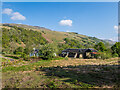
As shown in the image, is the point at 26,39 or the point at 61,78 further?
the point at 26,39

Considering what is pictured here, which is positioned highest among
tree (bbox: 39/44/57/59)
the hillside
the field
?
the hillside

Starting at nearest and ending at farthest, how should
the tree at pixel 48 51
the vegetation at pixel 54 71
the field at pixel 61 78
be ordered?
the field at pixel 61 78
the vegetation at pixel 54 71
the tree at pixel 48 51

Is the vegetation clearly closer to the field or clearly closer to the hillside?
the field

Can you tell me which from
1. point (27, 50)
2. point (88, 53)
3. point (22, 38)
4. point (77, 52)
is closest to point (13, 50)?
point (27, 50)

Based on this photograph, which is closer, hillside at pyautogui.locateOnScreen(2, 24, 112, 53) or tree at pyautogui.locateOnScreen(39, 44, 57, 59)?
tree at pyautogui.locateOnScreen(39, 44, 57, 59)

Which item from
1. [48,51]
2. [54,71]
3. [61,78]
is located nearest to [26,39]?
[48,51]

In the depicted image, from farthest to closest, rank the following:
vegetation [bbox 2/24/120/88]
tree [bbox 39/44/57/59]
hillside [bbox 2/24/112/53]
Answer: hillside [bbox 2/24/112/53] → tree [bbox 39/44/57/59] → vegetation [bbox 2/24/120/88]

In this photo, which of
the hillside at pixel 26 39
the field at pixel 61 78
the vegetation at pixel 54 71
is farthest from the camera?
the hillside at pixel 26 39

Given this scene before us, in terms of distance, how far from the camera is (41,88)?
894 centimetres

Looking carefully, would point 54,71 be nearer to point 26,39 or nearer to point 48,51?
point 48,51

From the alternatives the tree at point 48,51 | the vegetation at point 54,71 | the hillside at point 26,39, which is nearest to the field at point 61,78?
the vegetation at point 54,71

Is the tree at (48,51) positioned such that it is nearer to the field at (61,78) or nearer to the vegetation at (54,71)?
the vegetation at (54,71)

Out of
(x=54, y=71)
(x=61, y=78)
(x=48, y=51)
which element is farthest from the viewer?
(x=48, y=51)

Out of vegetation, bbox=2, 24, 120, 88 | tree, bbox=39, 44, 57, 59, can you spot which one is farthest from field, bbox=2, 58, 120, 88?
tree, bbox=39, 44, 57, 59
